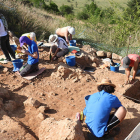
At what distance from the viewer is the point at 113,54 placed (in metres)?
7.08

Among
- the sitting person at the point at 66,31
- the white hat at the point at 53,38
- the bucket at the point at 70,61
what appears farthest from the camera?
the sitting person at the point at 66,31

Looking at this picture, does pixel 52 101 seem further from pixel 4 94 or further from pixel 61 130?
pixel 61 130

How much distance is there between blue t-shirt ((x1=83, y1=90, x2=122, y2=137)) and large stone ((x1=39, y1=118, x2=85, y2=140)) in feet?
0.82

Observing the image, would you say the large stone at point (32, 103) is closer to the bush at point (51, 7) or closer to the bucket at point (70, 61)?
the bucket at point (70, 61)

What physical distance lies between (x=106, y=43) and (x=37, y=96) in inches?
216

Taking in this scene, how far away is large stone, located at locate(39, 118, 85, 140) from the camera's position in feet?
7.21

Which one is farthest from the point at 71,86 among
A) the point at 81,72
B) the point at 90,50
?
the point at 90,50

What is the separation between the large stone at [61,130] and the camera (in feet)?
7.21

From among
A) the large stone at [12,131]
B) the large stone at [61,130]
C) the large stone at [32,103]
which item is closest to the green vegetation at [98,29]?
the large stone at [32,103]

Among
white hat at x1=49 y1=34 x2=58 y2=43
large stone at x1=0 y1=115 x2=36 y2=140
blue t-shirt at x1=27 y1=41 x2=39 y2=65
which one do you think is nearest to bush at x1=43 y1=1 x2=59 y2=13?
white hat at x1=49 y1=34 x2=58 y2=43

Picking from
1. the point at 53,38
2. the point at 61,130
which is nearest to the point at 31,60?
the point at 53,38

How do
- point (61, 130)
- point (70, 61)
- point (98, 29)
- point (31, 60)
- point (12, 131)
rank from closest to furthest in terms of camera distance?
point (61, 130), point (12, 131), point (31, 60), point (70, 61), point (98, 29)

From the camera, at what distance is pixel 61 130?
2285mm

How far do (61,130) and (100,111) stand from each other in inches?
25.0
